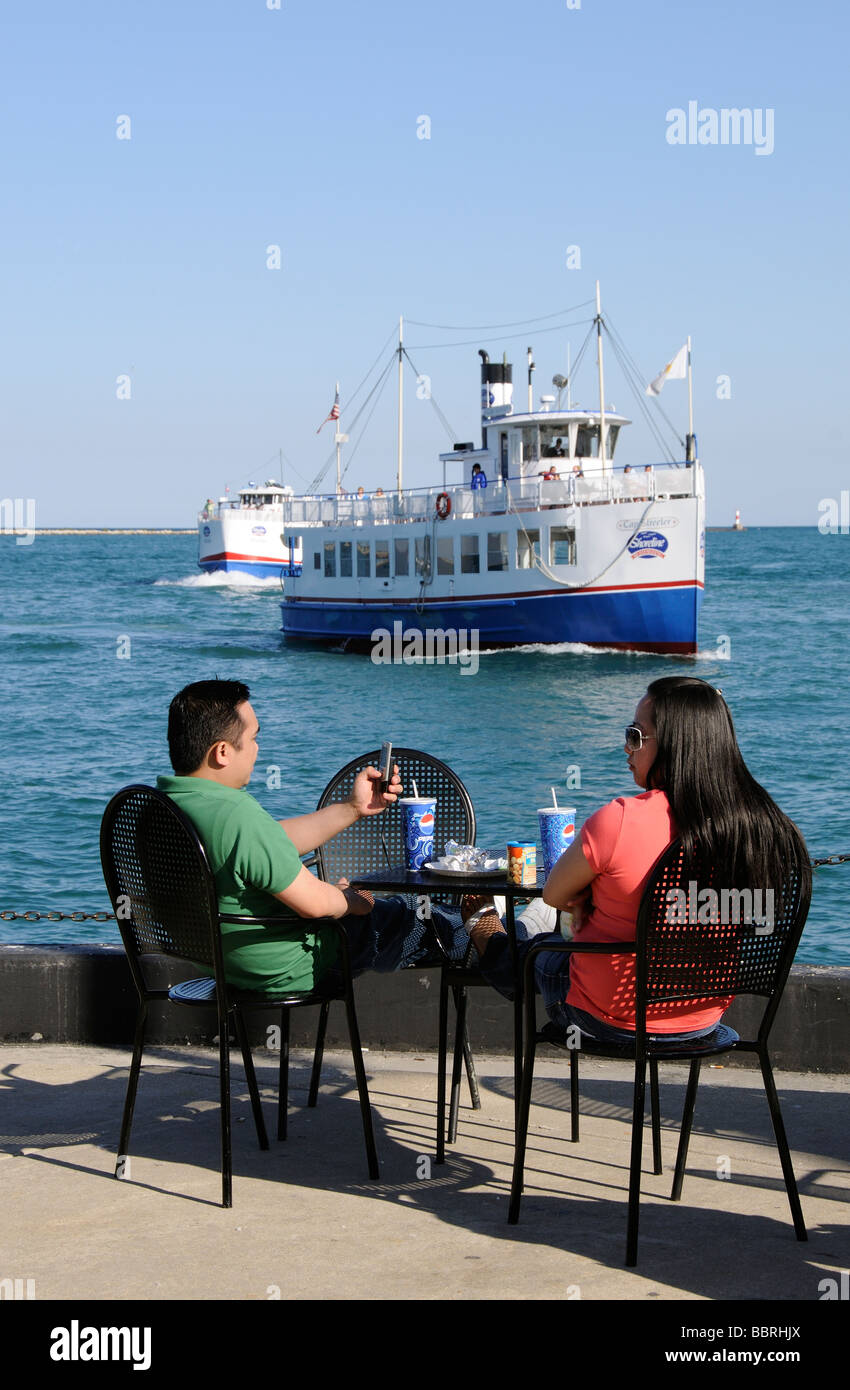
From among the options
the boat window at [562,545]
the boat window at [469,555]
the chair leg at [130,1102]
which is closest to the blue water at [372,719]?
the boat window at [469,555]

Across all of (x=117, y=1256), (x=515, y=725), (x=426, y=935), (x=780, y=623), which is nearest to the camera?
(x=117, y=1256)

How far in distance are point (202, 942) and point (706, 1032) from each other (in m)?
1.23

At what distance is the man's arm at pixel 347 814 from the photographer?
4145 millimetres

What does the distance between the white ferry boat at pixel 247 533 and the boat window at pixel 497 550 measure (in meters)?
39.0

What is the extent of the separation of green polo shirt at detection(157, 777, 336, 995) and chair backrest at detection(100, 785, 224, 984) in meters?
0.07

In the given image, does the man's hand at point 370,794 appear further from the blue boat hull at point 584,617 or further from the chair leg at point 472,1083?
the blue boat hull at point 584,617

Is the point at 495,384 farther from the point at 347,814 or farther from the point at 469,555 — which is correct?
the point at 347,814

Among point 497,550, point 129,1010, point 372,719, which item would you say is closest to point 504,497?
point 497,550

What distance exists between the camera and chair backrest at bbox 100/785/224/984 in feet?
11.8

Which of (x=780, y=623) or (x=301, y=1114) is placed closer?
(x=301, y=1114)

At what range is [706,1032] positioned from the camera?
3.54 metres

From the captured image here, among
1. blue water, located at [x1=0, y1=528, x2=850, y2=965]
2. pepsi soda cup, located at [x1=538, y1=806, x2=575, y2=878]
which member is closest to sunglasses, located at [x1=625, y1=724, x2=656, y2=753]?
pepsi soda cup, located at [x1=538, y1=806, x2=575, y2=878]
